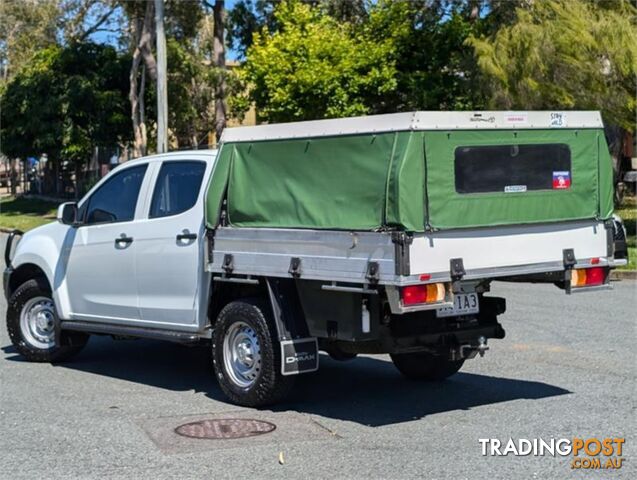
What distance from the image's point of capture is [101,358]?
11.1 meters

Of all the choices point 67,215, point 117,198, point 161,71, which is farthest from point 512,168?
point 161,71

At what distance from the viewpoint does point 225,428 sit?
7.78 meters

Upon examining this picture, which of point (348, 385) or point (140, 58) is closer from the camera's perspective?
point (348, 385)

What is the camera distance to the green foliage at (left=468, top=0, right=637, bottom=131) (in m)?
22.6

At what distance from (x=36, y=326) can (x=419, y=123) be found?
523cm

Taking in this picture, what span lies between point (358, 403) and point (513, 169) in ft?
7.69

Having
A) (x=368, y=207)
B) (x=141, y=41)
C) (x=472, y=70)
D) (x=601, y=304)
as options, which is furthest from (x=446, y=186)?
(x=141, y=41)

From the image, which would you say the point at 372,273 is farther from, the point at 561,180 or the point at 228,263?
the point at 561,180

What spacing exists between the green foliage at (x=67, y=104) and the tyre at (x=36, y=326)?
27.3 metres

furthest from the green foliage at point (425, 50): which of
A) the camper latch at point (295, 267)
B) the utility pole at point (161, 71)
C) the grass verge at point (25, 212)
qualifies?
the camper latch at point (295, 267)

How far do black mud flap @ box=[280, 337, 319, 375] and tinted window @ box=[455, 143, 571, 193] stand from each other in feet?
5.67

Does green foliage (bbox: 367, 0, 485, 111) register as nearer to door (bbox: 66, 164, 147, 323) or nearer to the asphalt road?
the asphalt road

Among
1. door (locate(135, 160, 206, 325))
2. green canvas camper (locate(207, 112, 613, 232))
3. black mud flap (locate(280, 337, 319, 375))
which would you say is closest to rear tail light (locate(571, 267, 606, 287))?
green canvas camper (locate(207, 112, 613, 232))

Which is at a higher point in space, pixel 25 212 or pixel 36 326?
pixel 25 212
